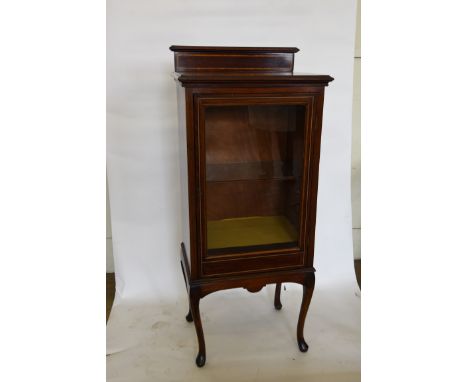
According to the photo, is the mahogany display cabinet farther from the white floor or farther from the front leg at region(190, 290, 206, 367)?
the white floor

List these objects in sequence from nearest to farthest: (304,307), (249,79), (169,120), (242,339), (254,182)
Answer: (249,79) → (254,182) → (304,307) → (242,339) → (169,120)

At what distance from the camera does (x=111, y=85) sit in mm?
1705

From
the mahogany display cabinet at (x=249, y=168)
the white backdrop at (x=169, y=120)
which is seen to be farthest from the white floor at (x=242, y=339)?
the mahogany display cabinet at (x=249, y=168)

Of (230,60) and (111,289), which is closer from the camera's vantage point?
(230,60)

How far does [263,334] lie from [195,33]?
4.23 feet

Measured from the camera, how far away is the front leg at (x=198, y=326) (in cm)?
141

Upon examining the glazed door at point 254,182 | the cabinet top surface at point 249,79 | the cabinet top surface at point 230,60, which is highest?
the cabinet top surface at point 230,60

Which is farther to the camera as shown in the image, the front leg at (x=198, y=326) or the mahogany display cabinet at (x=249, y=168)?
the front leg at (x=198, y=326)

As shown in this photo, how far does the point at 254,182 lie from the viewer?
1448mm

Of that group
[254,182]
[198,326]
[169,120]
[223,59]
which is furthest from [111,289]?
[223,59]

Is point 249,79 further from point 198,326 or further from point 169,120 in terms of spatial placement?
point 198,326

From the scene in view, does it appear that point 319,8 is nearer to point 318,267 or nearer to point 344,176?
point 344,176

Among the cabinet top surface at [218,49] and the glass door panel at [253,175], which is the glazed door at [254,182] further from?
the cabinet top surface at [218,49]

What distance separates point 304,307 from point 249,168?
1.89 feet
